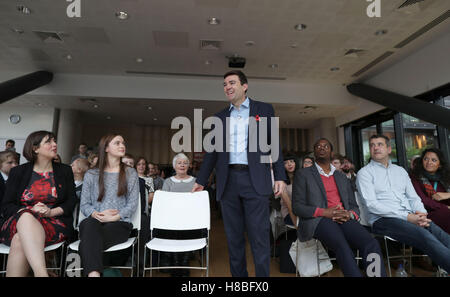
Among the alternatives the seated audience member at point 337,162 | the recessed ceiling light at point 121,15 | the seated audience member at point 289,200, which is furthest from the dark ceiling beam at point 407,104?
the recessed ceiling light at point 121,15

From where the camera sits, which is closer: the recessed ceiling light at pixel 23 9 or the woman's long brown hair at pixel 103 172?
the woman's long brown hair at pixel 103 172

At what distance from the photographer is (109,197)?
2268 mm

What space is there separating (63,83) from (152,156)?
16.3 ft

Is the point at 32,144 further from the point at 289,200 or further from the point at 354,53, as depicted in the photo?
the point at 354,53

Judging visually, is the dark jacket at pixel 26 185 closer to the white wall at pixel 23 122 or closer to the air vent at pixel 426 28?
the air vent at pixel 426 28

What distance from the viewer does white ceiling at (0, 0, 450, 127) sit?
4.29 meters

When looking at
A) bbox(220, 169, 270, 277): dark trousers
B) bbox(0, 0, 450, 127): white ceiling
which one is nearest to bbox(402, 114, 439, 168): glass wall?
bbox(0, 0, 450, 127): white ceiling

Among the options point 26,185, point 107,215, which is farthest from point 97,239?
point 26,185

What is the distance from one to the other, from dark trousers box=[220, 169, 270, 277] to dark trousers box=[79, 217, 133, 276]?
90 centimetres

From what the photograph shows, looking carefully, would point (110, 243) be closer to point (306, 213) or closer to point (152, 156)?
point (306, 213)

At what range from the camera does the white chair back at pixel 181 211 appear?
2.43 meters

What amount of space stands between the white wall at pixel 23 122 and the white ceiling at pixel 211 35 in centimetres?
156

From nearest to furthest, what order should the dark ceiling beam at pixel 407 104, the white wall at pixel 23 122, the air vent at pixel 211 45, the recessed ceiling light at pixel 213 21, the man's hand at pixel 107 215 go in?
1. the man's hand at pixel 107 215
2. the dark ceiling beam at pixel 407 104
3. the recessed ceiling light at pixel 213 21
4. the air vent at pixel 211 45
5. the white wall at pixel 23 122

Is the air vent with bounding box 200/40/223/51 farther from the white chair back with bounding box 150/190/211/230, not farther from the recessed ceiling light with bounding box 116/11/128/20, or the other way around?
the white chair back with bounding box 150/190/211/230
